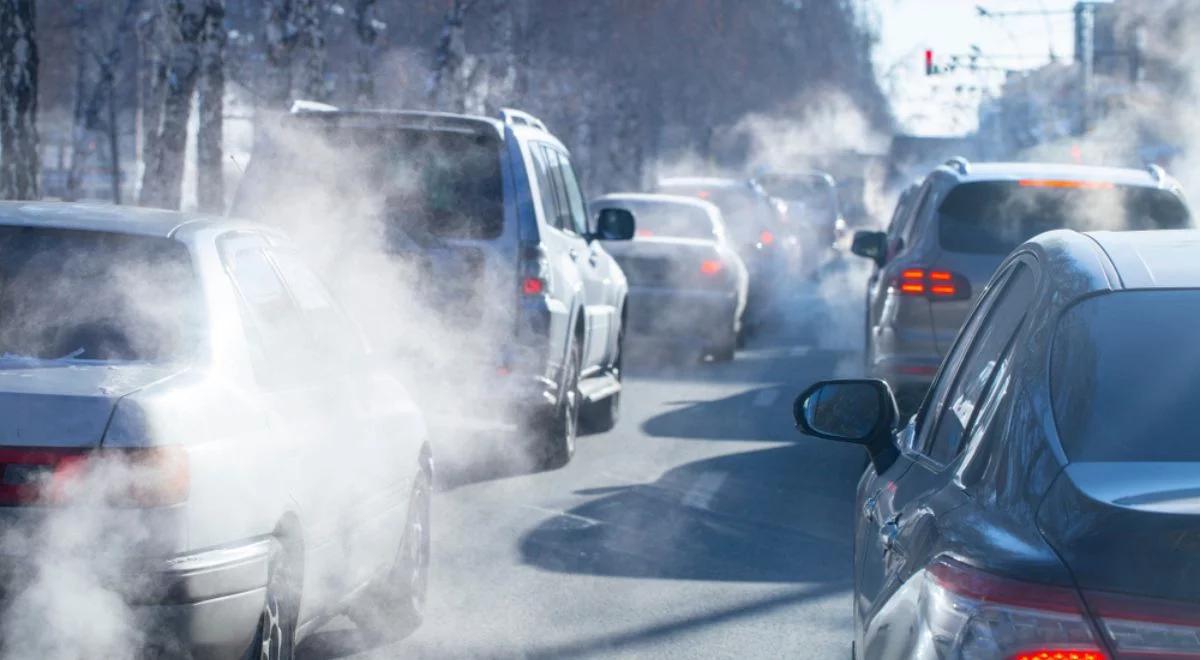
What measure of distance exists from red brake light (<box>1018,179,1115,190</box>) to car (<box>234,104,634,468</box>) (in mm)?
2700

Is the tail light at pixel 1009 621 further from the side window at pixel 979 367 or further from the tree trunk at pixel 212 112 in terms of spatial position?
the tree trunk at pixel 212 112

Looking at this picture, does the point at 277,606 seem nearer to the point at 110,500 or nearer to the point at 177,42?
the point at 110,500

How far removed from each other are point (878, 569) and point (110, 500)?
5.95 ft

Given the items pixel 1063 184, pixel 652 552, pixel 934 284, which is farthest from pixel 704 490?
pixel 1063 184

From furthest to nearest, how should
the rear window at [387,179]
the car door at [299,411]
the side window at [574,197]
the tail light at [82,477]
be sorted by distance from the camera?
the side window at [574,197]
the rear window at [387,179]
the car door at [299,411]
the tail light at [82,477]

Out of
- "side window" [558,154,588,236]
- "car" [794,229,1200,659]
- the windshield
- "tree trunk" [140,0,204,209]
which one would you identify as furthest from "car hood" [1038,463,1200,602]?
"tree trunk" [140,0,204,209]

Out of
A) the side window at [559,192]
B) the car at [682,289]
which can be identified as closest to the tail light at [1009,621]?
the side window at [559,192]

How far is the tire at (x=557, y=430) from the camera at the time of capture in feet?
36.5

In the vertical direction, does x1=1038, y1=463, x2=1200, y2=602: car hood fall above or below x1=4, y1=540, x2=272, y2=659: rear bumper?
above

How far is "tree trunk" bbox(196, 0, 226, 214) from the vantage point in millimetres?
23500

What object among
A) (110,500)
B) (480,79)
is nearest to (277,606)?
(110,500)

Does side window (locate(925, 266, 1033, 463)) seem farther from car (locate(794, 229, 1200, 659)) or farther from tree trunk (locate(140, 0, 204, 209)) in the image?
tree trunk (locate(140, 0, 204, 209))

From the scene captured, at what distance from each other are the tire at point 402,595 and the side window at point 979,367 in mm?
2808

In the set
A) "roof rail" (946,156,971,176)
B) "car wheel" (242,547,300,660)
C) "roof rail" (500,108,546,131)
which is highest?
"roof rail" (500,108,546,131)
